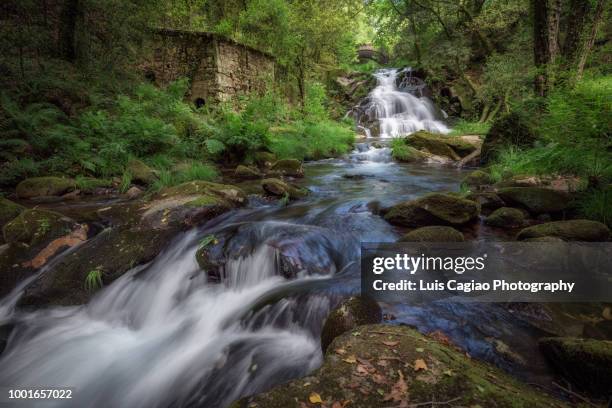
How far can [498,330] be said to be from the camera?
2486 millimetres

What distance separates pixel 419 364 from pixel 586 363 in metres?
0.98

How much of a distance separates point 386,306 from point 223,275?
188 cm

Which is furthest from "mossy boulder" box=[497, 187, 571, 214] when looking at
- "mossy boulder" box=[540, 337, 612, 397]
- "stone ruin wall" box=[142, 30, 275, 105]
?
"stone ruin wall" box=[142, 30, 275, 105]

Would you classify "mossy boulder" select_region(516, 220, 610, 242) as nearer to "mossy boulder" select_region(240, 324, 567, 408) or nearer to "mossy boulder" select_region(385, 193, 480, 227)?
"mossy boulder" select_region(385, 193, 480, 227)

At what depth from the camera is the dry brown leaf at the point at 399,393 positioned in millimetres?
1563

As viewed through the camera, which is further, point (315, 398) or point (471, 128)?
point (471, 128)

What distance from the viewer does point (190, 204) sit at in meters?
4.91

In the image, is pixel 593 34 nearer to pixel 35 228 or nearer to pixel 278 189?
pixel 278 189

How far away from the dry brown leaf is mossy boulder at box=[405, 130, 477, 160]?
1076 centimetres

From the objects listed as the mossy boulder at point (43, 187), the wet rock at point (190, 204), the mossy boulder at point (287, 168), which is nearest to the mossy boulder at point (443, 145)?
the mossy boulder at point (287, 168)

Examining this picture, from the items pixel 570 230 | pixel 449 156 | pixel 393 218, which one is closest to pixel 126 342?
pixel 393 218

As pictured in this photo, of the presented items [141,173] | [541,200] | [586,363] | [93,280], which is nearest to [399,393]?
[586,363]

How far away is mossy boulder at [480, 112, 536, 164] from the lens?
311 inches

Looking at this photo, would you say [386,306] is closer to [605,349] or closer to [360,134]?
[605,349]
